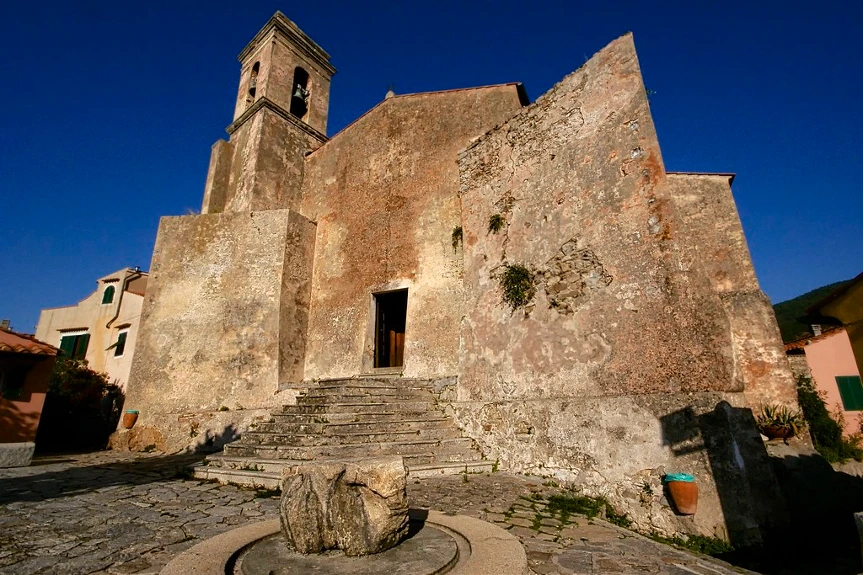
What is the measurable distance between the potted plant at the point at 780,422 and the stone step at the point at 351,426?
19.8 feet

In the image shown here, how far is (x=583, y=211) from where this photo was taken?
21.2 feet

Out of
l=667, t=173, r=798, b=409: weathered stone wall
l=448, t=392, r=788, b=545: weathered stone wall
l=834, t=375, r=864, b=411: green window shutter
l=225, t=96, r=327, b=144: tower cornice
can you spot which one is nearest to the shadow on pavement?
l=448, t=392, r=788, b=545: weathered stone wall

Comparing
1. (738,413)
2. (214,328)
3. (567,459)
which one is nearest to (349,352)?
(214,328)

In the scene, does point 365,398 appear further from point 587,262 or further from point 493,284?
point 587,262

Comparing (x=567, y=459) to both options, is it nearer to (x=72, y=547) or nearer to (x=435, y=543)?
(x=435, y=543)

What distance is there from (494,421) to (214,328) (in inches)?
305

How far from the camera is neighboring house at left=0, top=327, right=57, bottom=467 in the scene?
308 inches

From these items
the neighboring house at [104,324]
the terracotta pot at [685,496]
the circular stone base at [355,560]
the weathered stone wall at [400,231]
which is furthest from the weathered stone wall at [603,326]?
the neighboring house at [104,324]

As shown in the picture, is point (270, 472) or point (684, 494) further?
point (270, 472)

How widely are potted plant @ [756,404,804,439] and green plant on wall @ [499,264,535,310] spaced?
527cm

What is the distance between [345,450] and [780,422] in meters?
7.96

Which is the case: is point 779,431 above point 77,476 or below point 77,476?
above

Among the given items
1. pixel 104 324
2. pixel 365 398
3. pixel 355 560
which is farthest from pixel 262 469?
pixel 104 324

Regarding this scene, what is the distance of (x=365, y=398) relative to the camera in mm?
7684
